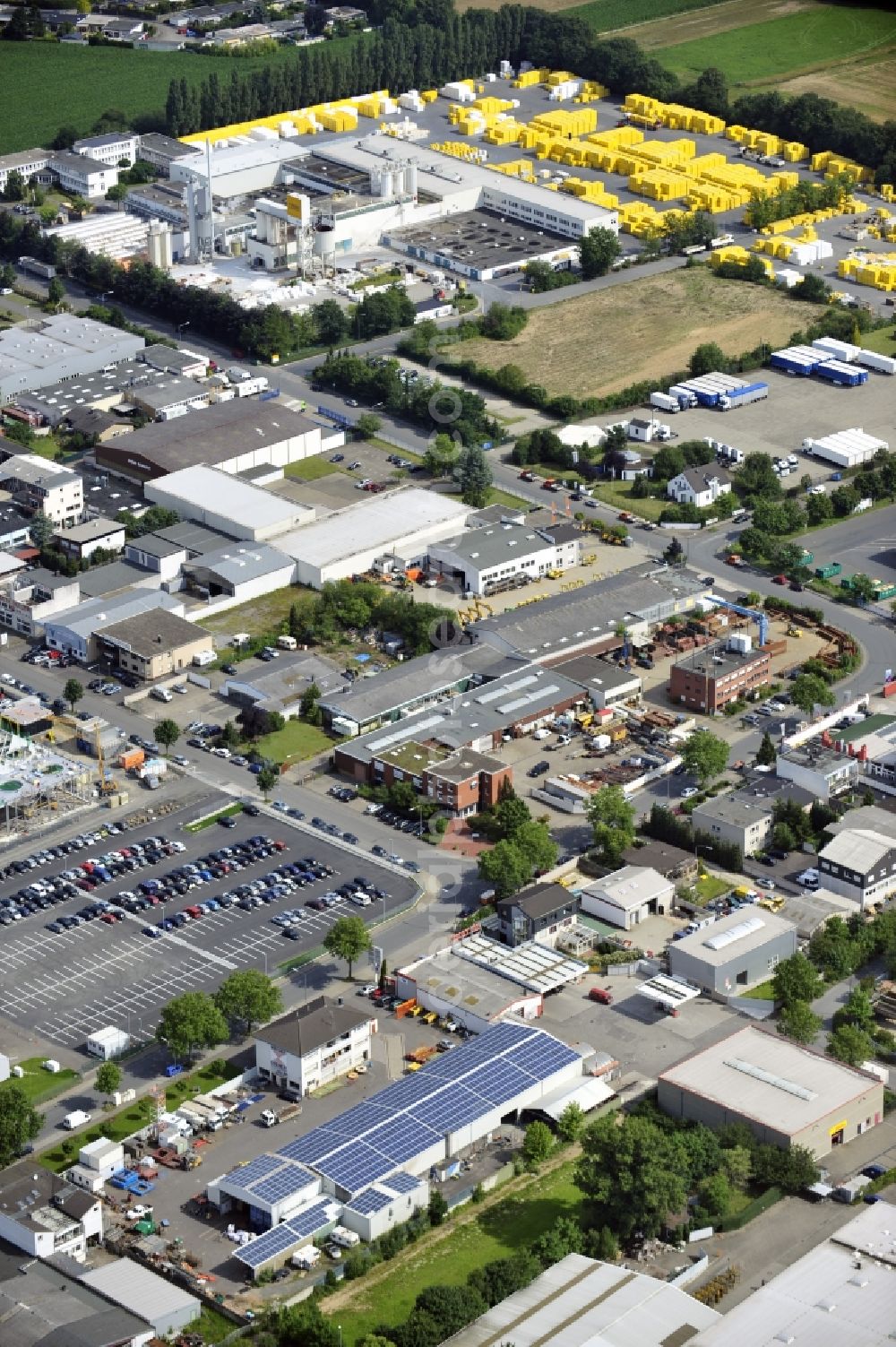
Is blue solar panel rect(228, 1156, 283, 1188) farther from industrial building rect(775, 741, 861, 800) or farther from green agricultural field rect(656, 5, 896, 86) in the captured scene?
green agricultural field rect(656, 5, 896, 86)

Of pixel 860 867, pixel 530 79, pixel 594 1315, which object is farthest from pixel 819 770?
pixel 530 79

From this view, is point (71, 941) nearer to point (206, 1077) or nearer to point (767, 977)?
point (206, 1077)

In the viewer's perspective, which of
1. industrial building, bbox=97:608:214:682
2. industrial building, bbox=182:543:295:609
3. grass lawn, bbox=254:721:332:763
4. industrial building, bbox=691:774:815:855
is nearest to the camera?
industrial building, bbox=691:774:815:855

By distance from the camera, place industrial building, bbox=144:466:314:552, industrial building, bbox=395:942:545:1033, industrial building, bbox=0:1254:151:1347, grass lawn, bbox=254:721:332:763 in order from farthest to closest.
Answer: industrial building, bbox=144:466:314:552
grass lawn, bbox=254:721:332:763
industrial building, bbox=395:942:545:1033
industrial building, bbox=0:1254:151:1347

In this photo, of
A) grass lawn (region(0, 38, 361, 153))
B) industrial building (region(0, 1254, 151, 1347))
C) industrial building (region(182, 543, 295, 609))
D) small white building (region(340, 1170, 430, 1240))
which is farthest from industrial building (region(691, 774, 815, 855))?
grass lawn (region(0, 38, 361, 153))

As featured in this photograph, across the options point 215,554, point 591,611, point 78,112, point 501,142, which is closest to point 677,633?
point 591,611

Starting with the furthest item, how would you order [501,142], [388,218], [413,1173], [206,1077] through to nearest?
[501,142] < [388,218] < [206,1077] < [413,1173]

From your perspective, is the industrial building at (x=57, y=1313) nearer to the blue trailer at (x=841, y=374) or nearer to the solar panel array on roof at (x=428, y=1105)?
the solar panel array on roof at (x=428, y=1105)

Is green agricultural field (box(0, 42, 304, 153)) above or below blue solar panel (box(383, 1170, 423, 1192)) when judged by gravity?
above
